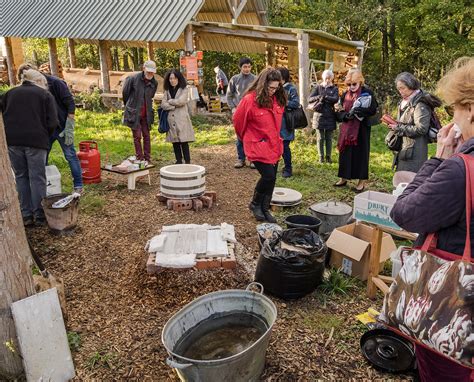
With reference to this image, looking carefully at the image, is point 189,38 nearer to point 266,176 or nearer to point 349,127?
point 349,127

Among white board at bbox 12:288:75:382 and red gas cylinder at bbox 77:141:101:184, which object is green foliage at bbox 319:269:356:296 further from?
red gas cylinder at bbox 77:141:101:184

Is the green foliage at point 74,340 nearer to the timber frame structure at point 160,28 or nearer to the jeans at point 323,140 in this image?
the jeans at point 323,140

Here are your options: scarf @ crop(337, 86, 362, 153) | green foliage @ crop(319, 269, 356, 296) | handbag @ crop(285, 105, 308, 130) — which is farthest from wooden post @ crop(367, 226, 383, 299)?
handbag @ crop(285, 105, 308, 130)

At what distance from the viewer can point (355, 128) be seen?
21.0ft

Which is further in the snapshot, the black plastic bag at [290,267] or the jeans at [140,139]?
the jeans at [140,139]

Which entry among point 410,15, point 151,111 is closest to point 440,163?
point 151,111

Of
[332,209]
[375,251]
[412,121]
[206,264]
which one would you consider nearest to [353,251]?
[375,251]

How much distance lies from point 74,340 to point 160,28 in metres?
10.8

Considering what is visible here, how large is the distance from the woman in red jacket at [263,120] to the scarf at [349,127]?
1.69 meters

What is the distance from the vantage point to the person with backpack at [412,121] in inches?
201

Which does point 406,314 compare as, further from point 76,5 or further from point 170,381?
point 76,5

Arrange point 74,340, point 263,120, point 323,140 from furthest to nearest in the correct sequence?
point 323,140 < point 263,120 < point 74,340

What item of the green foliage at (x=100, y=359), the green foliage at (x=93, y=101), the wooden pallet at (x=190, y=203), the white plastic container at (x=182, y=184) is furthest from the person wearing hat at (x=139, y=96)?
the green foliage at (x=93, y=101)

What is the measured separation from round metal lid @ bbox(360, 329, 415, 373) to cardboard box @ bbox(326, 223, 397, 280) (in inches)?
33.5
